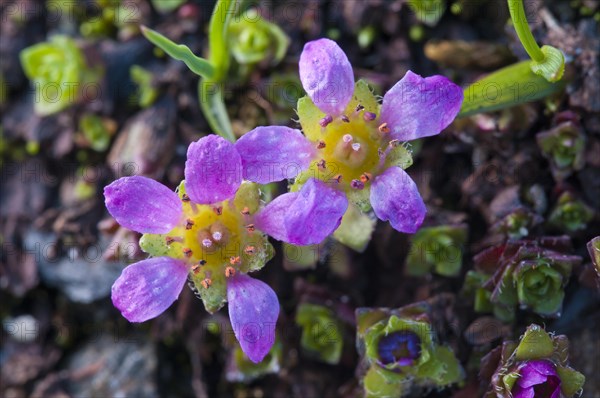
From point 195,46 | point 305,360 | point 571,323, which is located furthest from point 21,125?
point 571,323

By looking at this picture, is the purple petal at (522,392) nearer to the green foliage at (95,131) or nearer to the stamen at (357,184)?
the stamen at (357,184)

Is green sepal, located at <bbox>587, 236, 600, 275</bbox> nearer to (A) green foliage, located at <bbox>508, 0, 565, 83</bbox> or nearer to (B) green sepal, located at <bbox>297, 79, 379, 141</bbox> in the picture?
(A) green foliage, located at <bbox>508, 0, 565, 83</bbox>

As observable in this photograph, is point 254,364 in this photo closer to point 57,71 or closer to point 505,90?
point 505,90

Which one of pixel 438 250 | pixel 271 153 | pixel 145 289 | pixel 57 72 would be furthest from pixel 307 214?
pixel 57 72

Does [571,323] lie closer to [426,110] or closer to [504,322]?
[504,322]

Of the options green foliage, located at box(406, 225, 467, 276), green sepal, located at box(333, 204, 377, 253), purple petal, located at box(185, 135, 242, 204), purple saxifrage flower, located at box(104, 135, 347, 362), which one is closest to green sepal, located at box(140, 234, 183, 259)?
purple saxifrage flower, located at box(104, 135, 347, 362)
